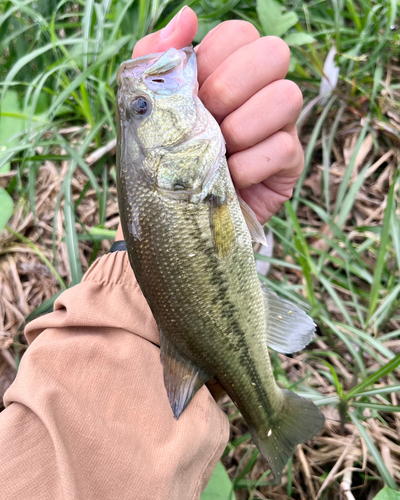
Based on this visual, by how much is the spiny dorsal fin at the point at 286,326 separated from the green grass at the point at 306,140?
0.36 m

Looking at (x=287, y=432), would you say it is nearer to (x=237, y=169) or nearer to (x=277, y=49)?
(x=237, y=169)

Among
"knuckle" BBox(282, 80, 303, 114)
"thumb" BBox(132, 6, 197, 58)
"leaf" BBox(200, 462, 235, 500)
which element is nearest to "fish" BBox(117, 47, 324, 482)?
"thumb" BBox(132, 6, 197, 58)

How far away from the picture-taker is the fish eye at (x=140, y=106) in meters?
1.32

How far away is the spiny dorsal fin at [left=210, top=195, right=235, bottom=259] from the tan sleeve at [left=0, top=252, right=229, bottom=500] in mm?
478

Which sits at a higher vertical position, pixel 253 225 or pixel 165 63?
pixel 165 63

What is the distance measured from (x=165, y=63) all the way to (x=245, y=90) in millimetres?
332

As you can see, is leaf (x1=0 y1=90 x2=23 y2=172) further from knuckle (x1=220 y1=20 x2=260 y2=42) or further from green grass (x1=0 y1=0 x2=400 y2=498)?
knuckle (x1=220 y1=20 x2=260 y2=42)

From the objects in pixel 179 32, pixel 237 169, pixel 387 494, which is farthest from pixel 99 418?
pixel 179 32

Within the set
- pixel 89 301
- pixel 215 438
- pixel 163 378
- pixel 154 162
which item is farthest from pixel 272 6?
pixel 215 438

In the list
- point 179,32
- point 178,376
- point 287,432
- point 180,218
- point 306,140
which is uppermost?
point 179,32

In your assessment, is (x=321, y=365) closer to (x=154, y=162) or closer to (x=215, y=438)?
(x=215, y=438)

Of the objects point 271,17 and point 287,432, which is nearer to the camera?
point 287,432

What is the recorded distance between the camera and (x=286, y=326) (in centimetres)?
158

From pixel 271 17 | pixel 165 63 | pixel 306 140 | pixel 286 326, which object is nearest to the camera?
pixel 165 63
